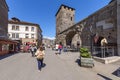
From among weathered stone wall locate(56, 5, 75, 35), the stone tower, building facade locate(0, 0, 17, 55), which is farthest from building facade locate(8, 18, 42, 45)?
building facade locate(0, 0, 17, 55)

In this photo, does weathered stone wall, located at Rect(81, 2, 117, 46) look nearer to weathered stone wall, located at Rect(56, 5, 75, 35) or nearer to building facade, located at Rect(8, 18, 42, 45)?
building facade, located at Rect(8, 18, 42, 45)

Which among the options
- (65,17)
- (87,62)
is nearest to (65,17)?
(65,17)

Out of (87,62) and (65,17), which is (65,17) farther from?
(87,62)

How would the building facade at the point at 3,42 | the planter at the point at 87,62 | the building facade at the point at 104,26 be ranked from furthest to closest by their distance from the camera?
the building facade at the point at 3,42 → the building facade at the point at 104,26 → the planter at the point at 87,62

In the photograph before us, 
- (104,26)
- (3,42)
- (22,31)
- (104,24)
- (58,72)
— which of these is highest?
(22,31)

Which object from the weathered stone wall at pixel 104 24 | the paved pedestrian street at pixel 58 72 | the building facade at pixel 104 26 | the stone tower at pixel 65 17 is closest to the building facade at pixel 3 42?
the paved pedestrian street at pixel 58 72

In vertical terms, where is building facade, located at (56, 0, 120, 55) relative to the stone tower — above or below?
below

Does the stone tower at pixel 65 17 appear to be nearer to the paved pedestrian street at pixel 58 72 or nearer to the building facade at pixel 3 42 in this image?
the building facade at pixel 3 42

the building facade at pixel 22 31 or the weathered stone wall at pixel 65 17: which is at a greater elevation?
the weathered stone wall at pixel 65 17

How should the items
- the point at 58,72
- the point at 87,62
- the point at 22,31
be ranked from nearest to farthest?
the point at 58,72 < the point at 87,62 < the point at 22,31

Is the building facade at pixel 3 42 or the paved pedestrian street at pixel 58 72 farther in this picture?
the building facade at pixel 3 42

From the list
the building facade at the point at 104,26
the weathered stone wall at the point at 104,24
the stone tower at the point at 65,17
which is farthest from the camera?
the stone tower at the point at 65,17

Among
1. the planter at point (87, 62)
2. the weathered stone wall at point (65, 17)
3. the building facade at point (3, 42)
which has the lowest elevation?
the planter at point (87, 62)

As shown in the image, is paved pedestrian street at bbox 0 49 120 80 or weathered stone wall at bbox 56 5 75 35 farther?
weathered stone wall at bbox 56 5 75 35
